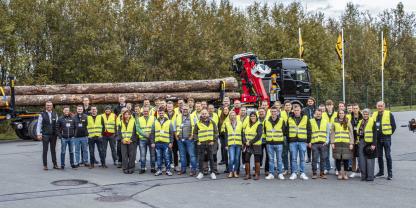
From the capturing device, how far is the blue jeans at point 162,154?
40.5ft

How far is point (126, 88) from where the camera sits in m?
21.8

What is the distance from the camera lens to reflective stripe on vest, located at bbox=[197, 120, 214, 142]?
11938 mm

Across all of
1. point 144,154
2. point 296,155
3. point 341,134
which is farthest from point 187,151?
point 341,134

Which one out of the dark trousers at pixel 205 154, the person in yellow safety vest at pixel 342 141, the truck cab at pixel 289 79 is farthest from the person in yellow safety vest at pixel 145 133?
the truck cab at pixel 289 79

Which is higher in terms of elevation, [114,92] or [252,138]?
[114,92]

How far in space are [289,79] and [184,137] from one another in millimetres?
14431

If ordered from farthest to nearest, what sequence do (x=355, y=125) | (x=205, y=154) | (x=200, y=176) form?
(x=205, y=154) < (x=355, y=125) < (x=200, y=176)

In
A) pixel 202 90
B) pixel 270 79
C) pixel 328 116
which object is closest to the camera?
pixel 328 116

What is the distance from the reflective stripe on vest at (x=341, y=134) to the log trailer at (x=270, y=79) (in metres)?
12.5

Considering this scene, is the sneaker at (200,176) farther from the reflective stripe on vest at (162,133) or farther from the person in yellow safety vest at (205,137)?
the reflective stripe on vest at (162,133)

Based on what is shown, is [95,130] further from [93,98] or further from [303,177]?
[93,98]

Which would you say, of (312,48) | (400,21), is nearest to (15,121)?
(312,48)

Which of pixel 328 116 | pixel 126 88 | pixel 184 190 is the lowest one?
pixel 184 190

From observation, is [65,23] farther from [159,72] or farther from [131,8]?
[159,72]
